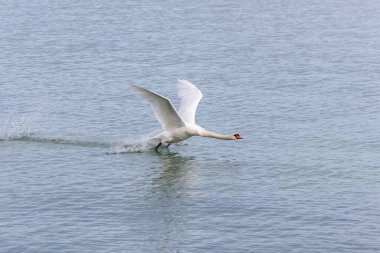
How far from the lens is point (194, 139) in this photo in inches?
1577

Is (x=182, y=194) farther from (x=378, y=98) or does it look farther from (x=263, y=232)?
(x=378, y=98)

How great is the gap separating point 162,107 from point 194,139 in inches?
175

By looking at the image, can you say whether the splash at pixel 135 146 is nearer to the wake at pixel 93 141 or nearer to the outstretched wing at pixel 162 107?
the wake at pixel 93 141

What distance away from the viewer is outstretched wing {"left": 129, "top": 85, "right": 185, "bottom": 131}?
34794 millimetres

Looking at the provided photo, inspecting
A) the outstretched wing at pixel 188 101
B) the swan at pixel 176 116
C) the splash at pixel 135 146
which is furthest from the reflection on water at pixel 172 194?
the outstretched wing at pixel 188 101

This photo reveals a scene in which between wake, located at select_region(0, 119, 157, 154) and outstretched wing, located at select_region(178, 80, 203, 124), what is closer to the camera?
outstretched wing, located at select_region(178, 80, 203, 124)

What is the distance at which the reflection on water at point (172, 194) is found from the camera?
2930 cm

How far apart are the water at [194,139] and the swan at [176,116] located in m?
0.76

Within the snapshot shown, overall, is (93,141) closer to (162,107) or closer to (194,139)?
(194,139)

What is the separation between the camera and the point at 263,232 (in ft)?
95.6

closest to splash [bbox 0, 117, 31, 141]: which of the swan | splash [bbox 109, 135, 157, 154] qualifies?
splash [bbox 109, 135, 157, 154]

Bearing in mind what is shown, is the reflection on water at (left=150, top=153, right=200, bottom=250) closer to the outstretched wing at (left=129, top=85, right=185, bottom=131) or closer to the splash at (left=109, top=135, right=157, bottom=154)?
the splash at (left=109, top=135, right=157, bottom=154)

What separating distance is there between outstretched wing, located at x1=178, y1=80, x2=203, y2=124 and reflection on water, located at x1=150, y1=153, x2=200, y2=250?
4.56ft

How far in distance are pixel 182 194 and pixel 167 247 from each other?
180 inches
